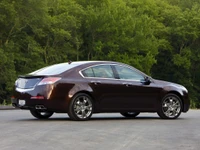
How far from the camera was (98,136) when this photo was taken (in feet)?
33.4

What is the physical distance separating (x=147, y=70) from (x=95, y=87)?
184ft

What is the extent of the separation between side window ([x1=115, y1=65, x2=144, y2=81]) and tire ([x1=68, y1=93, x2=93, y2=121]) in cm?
125

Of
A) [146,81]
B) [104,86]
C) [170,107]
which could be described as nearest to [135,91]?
[146,81]

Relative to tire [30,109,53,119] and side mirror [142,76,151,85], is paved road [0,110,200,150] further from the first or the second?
tire [30,109,53,119]

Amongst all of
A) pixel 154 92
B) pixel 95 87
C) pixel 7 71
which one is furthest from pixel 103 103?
pixel 7 71

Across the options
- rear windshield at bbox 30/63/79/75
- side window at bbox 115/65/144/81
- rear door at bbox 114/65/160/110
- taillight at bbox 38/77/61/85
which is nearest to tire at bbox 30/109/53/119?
rear windshield at bbox 30/63/79/75

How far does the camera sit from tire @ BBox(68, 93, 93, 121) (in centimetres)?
1373

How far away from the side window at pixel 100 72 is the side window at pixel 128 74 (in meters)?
0.25

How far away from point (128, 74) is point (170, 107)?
1.42 meters

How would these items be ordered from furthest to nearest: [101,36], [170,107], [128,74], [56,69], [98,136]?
[101,36], [170,107], [128,74], [56,69], [98,136]

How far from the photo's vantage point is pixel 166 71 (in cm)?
7600

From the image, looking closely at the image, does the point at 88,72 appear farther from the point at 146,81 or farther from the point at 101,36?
the point at 101,36

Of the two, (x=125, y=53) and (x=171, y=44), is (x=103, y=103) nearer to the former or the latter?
(x=125, y=53)

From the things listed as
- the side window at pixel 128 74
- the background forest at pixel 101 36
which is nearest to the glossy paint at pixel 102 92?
the side window at pixel 128 74
